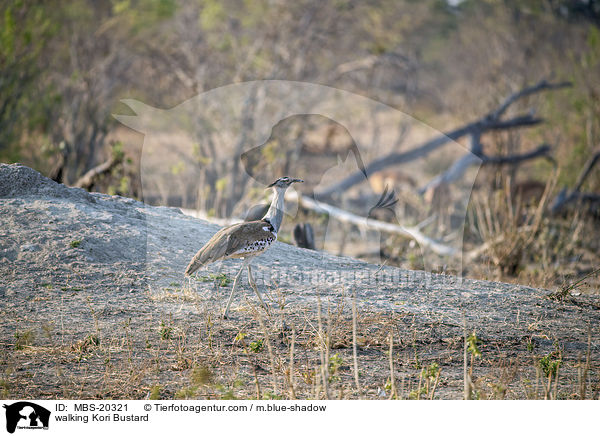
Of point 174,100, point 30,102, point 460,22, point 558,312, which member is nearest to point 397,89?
point 460,22

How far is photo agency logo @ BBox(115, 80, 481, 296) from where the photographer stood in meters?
5.74

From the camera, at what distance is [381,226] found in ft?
30.0

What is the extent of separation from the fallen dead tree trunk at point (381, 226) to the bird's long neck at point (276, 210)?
11.3ft

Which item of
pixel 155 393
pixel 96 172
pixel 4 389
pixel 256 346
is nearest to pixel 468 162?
pixel 96 172

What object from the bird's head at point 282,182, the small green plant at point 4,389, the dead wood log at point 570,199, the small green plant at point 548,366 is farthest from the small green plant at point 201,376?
the dead wood log at point 570,199

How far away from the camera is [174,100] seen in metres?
16.2

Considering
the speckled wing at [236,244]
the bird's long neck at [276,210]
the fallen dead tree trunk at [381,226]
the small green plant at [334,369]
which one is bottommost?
the small green plant at [334,369]

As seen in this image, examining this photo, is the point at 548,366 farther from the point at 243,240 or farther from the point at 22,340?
the point at 22,340

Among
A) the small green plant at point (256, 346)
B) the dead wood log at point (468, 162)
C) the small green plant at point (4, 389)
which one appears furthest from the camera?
the dead wood log at point (468, 162)

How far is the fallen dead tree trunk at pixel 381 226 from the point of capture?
8.59 metres

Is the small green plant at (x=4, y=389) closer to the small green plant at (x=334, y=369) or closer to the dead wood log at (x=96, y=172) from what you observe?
the small green plant at (x=334, y=369)
